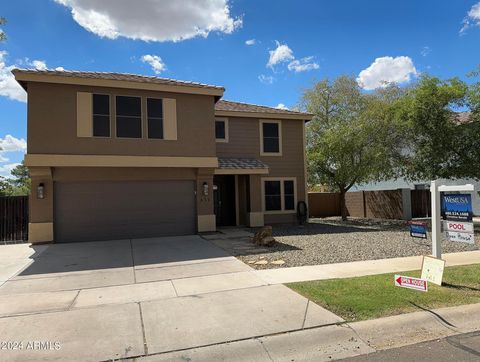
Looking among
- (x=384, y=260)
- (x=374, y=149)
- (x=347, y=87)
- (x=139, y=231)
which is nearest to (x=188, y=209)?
(x=139, y=231)

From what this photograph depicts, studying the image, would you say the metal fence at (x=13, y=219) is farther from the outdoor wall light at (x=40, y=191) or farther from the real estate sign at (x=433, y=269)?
the real estate sign at (x=433, y=269)

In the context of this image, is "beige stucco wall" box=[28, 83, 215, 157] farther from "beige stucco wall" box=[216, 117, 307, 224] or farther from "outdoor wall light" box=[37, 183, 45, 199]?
"beige stucco wall" box=[216, 117, 307, 224]

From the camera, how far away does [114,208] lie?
44.8 ft

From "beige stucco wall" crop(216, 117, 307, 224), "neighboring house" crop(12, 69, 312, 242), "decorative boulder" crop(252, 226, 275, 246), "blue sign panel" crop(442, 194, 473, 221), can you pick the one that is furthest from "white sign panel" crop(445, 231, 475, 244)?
"beige stucco wall" crop(216, 117, 307, 224)

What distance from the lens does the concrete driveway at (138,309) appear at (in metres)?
4.48

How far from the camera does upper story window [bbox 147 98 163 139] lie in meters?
13.8

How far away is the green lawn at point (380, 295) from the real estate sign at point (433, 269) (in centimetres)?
13

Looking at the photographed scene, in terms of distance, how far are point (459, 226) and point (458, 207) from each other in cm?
34

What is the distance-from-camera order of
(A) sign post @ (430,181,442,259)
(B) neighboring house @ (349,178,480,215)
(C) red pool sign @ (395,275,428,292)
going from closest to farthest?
1. (C) red pool sign @ (395,275,428,292)
2. (A) sign post @ (430,181,442,259)
3. (B) neighboring house @ (349,178,480,215)

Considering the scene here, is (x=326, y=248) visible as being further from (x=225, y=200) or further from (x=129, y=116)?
(x=129, y=116)

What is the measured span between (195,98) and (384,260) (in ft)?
29.6

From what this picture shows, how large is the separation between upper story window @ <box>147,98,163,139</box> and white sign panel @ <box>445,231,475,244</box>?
33.1 ft

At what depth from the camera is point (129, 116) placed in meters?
13.5

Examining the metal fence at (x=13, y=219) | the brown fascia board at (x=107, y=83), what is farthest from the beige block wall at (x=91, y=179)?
the brown fascia board at (x=107, y=83)
